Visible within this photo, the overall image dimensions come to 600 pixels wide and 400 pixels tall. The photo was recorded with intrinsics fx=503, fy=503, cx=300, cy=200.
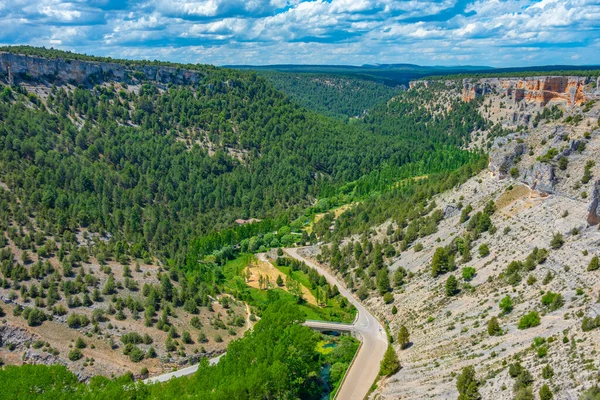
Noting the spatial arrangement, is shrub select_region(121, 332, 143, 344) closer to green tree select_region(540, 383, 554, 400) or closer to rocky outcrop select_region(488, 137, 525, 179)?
green tree select_region(540, 383, 554, 400)

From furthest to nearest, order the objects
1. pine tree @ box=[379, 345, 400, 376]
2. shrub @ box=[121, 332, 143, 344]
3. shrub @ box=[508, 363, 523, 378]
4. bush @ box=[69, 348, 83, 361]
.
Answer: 1. shrub @ box=[121, 332, 143, 344]
2. bush @ box=[69, 348, 83, 361]
3. pine tree @ box=[379, 345, 400, 376]
4. shrub @ box=[508, 363, 523, 378]

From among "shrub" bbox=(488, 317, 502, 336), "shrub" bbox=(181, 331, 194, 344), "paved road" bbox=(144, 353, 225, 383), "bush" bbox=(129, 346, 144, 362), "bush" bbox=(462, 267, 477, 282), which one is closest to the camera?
"shrub" bbox=(488, 317, 502, 336)

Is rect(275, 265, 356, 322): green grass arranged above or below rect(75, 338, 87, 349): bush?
below

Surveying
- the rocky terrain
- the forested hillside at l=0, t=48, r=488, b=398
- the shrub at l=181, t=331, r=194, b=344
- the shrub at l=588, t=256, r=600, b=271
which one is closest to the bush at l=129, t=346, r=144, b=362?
the forested hillside at l=0, t=48, r=488, b=398

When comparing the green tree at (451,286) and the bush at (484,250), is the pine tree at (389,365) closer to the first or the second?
the green tree at (451,286)

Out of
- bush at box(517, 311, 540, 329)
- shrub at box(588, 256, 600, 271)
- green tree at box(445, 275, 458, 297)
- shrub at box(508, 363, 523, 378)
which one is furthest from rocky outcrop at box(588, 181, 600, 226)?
shrub at box(508, 363, 523, 378)

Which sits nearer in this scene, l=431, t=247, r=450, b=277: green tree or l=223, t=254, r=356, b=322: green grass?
l=431, t=247, r=450, b=277: green tree

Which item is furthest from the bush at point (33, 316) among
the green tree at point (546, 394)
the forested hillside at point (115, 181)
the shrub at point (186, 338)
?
the green tree at point (546, 394)

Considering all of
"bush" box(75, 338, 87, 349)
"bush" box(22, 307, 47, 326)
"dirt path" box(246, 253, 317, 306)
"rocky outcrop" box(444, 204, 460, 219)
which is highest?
"rocky outcrop" box(444, 204, 460, 219)
